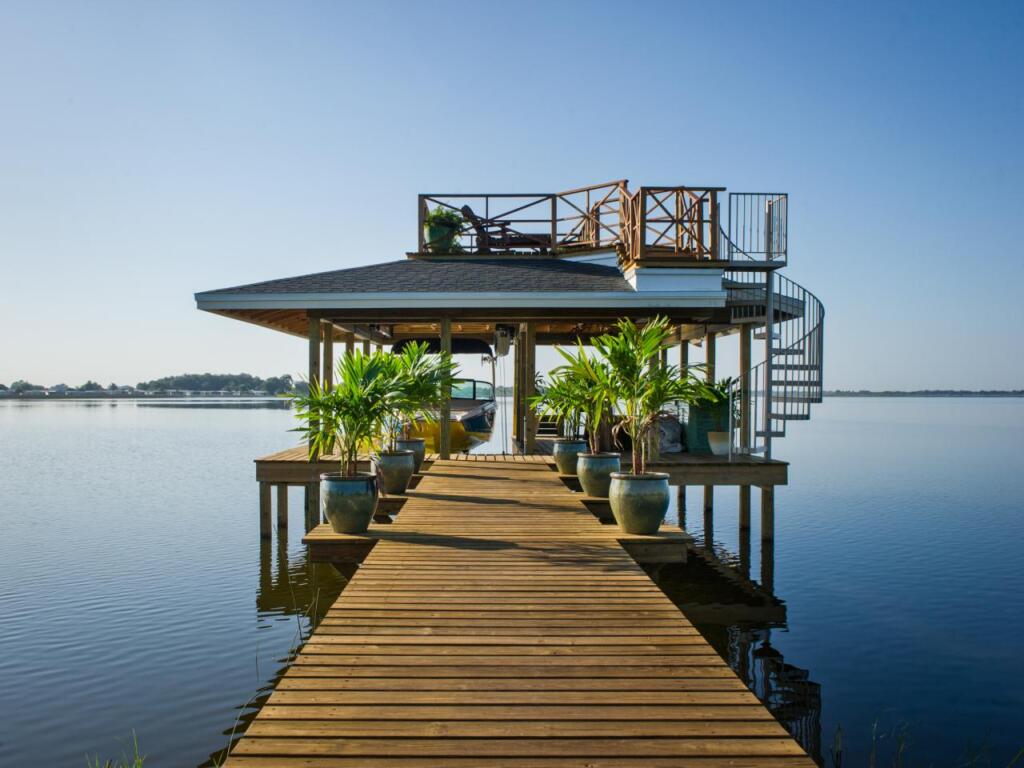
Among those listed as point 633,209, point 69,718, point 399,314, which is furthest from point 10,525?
point 633,209

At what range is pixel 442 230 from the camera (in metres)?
17.6

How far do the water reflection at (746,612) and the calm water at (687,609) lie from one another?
4 cm

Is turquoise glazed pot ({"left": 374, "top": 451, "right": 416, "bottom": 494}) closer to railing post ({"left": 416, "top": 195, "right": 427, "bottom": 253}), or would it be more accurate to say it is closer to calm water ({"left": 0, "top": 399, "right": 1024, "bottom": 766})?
calm water ({"left": 0, "top": 399, "right": 1024, "bottom": 766})

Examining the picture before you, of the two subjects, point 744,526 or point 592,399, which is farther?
point 744,526

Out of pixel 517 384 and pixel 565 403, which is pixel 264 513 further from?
pixel 565 403

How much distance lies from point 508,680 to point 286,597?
878cm

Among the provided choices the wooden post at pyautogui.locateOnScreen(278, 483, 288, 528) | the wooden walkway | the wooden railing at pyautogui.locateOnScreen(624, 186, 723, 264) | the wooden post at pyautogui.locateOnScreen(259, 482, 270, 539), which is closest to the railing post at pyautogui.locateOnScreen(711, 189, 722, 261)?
the wooden railing at pyautogui.locateOnScreen(624, 186, 723, 264)

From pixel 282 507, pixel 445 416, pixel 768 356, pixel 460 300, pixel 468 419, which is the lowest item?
pixel 282 507

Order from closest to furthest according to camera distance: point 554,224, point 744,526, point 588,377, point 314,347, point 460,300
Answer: point 588,377 < point 460,300 < point 314,347 < point 744,526 < point 554,224

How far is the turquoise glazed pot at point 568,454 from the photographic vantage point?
471 inches

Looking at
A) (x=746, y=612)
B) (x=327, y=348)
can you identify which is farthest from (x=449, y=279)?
(x=746, y=612)

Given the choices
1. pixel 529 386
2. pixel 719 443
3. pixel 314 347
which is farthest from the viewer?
pixel 529 386

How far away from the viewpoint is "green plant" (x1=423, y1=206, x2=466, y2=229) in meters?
17.5

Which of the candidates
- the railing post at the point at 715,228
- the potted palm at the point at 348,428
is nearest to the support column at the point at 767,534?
the railing post at the point at 715,228
